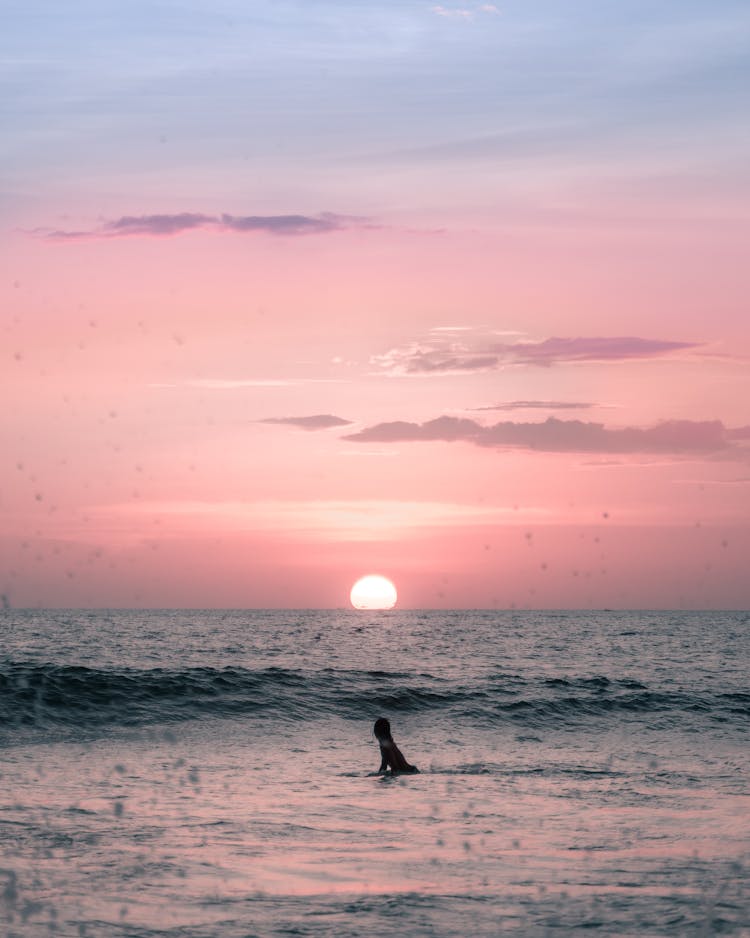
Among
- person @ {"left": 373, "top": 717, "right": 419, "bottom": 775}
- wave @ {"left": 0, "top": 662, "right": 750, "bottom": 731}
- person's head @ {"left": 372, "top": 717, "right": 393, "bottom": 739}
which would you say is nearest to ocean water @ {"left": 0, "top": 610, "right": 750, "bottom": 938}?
wave @ {"left": 0, "top": 662, "right": 750, "bottom": 731}

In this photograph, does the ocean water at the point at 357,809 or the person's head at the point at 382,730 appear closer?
the ocean water at the point at 357,809

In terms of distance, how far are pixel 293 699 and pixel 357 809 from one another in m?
19.5

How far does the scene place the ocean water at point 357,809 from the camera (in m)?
9.88

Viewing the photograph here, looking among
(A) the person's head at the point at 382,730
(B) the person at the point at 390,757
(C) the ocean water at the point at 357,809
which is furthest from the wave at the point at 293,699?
(B) the person at the point at 390,757

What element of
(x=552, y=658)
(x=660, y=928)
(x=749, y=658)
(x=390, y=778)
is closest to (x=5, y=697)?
(x=390, y=778)

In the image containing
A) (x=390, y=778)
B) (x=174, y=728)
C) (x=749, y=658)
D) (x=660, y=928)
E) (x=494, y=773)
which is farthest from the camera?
(x=749, y=658)

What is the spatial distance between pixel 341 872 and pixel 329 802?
4808 millimetres

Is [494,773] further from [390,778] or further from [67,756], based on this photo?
[67,756]

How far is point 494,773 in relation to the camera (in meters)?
19.9

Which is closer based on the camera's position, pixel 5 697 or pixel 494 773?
pixel 494 773

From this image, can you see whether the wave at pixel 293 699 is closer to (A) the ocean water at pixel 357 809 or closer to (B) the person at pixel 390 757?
(A) the ocean water at pixel 357 809

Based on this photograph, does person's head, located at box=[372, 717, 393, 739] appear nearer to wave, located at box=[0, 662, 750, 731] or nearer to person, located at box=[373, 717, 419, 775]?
person, located at box=[373, 717, 419, 775]

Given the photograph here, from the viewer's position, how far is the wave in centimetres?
3059

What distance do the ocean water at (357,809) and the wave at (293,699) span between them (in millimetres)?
129
